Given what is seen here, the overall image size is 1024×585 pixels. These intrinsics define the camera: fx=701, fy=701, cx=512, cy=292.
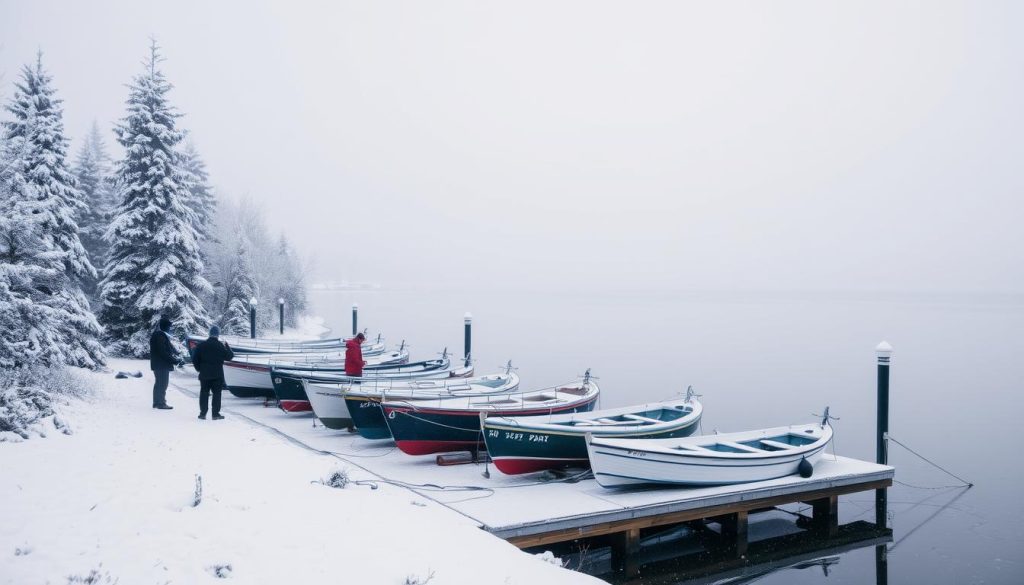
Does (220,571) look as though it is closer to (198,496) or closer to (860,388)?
(198,496)

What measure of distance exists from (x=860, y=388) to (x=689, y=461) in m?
26.8

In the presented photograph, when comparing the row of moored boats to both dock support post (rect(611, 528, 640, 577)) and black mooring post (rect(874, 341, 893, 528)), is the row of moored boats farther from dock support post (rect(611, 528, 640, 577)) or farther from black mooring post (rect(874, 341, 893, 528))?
black mooring post (rect(874, 341, 893, 528))

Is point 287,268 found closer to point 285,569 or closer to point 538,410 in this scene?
point 538,410

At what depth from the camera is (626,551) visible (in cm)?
1057

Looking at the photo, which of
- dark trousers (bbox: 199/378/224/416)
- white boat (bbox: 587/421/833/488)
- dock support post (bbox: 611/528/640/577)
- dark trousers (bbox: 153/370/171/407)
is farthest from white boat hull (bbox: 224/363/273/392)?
dock support post (bbox: 611/528/640/577)

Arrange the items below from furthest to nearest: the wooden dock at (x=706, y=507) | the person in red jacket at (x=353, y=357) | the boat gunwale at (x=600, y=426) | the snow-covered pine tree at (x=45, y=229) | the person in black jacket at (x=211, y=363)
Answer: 1. the person in red jacket at (x=353, y=357)
2. the person in black jacket at (x=211, y=363)
3. the snow-covered pine tree at (x=45, y=229)
4. the boat gunwale at (x=600, y=426)
5. the wooden dock at (x=706, y=507)

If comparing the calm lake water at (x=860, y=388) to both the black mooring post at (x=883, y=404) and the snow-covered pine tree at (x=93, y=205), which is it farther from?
the snow-covered pine tree at (x=93, y=205)

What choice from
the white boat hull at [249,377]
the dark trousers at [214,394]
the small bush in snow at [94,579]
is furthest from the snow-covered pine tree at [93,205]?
the small bush in snow at [94,579]

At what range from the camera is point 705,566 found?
11625 millimetres

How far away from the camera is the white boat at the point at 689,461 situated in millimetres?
10953

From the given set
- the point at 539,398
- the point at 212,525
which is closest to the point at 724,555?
the point at 539,398

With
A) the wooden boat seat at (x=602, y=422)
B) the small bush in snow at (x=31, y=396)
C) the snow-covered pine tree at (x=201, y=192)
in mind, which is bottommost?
the wooden boat seat at (x=602, y=422)

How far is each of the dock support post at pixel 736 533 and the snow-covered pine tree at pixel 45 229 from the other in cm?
1220

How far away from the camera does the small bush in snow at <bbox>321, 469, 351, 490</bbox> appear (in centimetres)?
939
